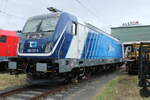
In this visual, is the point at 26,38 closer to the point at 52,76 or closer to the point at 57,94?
the point at 52,76

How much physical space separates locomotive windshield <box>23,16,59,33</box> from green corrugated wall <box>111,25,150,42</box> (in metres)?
23.5

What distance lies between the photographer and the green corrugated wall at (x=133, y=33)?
104 ft

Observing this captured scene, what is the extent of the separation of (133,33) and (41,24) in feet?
80.5

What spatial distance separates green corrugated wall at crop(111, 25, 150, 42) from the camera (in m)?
31.5

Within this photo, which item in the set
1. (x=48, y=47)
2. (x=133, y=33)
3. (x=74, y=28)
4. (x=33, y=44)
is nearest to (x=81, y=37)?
(x=74, y=28)

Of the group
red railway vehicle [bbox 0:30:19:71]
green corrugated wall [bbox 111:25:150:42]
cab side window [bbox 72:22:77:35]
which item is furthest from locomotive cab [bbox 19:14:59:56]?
green corrugated wall [bbox 111:25:150:42]

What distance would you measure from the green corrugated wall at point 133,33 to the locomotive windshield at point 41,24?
2350cm

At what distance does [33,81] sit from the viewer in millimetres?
9688

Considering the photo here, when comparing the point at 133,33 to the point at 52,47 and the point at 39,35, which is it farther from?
the point at 52,47

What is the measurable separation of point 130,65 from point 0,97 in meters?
11.6

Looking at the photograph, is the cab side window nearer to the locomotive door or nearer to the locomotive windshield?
the locomotive door

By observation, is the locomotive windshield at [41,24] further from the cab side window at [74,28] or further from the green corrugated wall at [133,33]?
the green corrugated wall at [133,33]

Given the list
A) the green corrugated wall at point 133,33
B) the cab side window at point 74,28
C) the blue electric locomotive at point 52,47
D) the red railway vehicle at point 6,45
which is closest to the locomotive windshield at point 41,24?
the blue electric locomotive at point 52,47

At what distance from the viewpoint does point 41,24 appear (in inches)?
389
